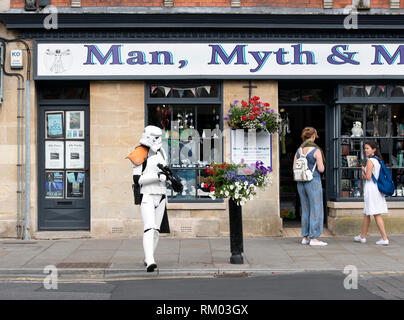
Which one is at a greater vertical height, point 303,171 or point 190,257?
point 303,171

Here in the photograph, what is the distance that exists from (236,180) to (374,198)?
3.38 m

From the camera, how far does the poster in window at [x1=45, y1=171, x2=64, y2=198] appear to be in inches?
514

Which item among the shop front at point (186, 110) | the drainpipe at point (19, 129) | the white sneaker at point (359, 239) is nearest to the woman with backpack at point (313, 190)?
the white sneaker at point (359, 239)

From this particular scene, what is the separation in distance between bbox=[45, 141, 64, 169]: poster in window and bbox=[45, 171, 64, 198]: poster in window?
0.15 m

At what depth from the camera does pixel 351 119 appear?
13.1 meters

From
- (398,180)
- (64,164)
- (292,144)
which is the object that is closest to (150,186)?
(64,164)

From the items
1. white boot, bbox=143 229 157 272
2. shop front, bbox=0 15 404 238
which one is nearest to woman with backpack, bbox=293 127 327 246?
shop front, bbox=0 15 404 238

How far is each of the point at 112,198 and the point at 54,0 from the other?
418cm

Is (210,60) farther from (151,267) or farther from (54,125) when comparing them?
(151,267)

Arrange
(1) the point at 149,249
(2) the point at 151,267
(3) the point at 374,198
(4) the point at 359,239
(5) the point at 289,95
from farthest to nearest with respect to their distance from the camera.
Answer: (5) the point at 289,95 → (4) the point at 359,239 → (3) the point at 374,198 → (1) the point at 149,249 → (2) the point at 151,267

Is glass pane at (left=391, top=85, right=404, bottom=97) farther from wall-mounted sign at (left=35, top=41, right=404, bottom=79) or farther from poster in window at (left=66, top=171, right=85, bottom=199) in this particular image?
poster in window at (left=66, top=171, right=85, bottom=199)

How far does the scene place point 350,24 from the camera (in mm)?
12688

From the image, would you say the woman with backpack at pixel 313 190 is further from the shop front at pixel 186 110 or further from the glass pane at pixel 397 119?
the glass pane at pixel 397 119

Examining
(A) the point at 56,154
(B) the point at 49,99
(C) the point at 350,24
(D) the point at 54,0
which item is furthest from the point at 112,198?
(C) the point at 350,24
